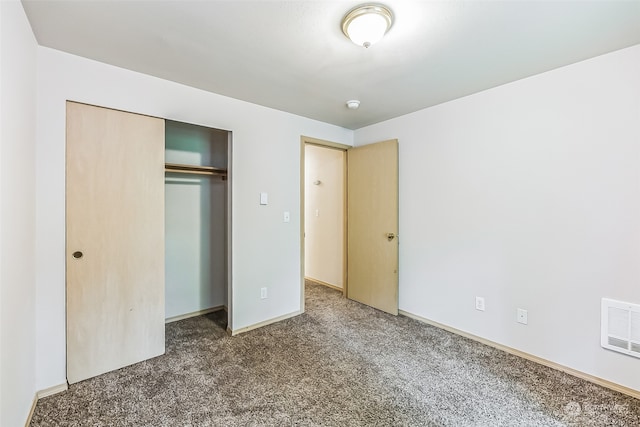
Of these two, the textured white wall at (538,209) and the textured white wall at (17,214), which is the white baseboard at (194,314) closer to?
the textured white wall at (17,214)

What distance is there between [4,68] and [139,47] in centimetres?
80

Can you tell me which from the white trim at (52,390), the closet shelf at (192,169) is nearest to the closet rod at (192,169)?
the closet shelf at (192,169)

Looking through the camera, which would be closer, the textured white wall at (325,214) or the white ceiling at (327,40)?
the white ceiling at (327,40)

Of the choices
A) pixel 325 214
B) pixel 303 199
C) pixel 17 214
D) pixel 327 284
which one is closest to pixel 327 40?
pixel 303 199

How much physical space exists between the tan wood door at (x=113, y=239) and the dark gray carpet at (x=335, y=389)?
0.22m

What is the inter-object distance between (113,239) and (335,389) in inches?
76.5

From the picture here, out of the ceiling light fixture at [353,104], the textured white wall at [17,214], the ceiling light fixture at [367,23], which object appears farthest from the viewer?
the ceiling light fixture at [353,104]

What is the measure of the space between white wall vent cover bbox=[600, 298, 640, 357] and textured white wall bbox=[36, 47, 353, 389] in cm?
262

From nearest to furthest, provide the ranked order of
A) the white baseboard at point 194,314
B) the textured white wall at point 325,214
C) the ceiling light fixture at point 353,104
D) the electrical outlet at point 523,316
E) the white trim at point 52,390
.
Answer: the white trim at point 52,390 < the electrical outlet at point 523,316 < the ceiling light fixture at point 353,104 < the white baseboard at point 194,314 < the textured white wall at point 325,214

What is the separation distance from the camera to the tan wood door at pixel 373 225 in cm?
331

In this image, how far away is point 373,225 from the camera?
353cm

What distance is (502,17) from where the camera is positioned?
1587 millimetres

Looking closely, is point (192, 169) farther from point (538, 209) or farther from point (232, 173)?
point (538, 209)

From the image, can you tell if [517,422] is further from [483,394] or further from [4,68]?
[4,68]
